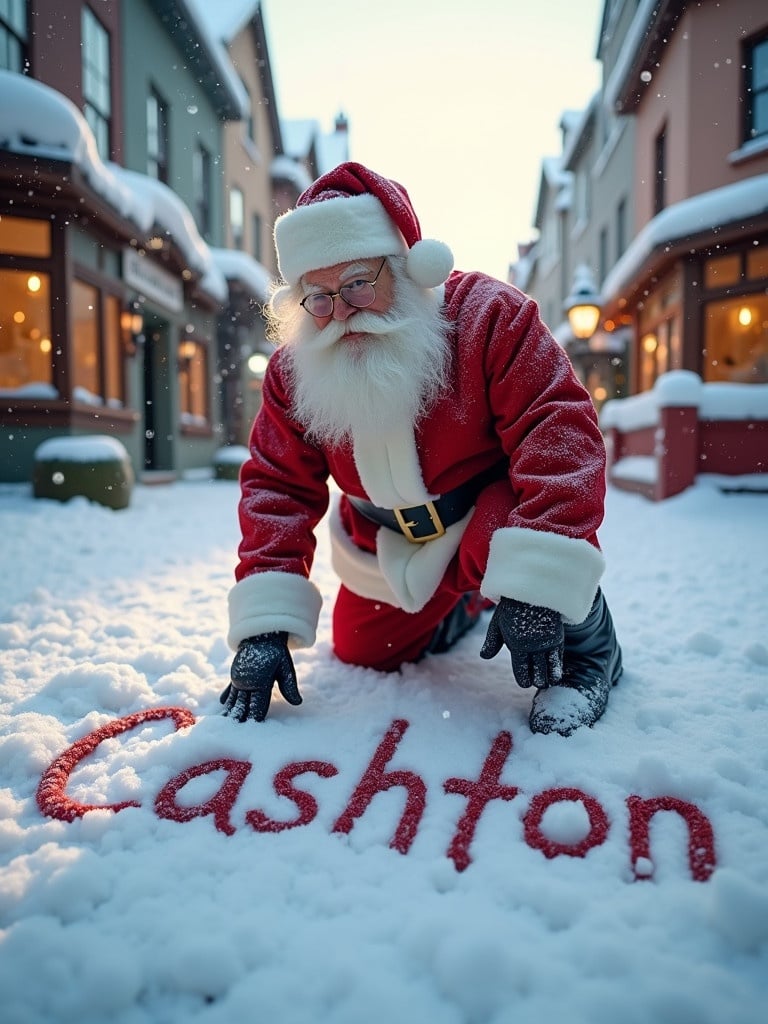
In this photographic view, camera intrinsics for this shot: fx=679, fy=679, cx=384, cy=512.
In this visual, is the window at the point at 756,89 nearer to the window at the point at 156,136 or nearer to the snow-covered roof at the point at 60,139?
the snow-covered roof at the point at 60,139

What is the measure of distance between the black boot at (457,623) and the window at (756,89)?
28.5 ft

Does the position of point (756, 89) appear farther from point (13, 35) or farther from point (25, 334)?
point (25, 334)

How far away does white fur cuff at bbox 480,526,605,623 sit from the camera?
63.2 inches

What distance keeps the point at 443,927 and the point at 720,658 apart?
164cm

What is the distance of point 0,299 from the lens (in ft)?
26.6

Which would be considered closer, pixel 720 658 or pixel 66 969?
pixel 66 969

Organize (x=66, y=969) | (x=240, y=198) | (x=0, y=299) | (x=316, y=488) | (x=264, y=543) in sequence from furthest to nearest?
1. (x=240, y=198)
2. (x=0, y=299)
3. (x=316, y=488)
4. (x=264, y=543)
5. (x=66, y=969)

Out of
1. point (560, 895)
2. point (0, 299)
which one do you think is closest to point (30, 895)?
point (560, 895)

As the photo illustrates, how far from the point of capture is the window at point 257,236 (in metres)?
15.8

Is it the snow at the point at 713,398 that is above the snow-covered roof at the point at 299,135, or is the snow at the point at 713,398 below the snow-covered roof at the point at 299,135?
below

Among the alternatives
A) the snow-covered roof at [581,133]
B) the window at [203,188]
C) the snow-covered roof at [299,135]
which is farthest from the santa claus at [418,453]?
the snow-covered roof at [299,135]

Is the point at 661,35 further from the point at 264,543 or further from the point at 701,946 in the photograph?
the point at 701,946

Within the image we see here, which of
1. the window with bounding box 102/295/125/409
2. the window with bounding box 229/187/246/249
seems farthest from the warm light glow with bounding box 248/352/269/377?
the window with bounding box 102/295/125/409

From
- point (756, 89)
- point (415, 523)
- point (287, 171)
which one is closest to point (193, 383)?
point (287, 171)
